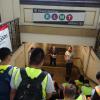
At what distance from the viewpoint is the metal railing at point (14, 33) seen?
12.5 feet

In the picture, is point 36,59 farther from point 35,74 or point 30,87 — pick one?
point 30,87

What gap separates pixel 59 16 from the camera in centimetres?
420

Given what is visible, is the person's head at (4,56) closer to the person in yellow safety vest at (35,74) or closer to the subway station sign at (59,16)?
the person in yellow safety vest at (35,74)

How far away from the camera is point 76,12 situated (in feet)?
13.6

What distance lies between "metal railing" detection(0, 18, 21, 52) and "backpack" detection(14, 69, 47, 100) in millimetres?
1934

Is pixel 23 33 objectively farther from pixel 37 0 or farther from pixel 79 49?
pixel 79 49

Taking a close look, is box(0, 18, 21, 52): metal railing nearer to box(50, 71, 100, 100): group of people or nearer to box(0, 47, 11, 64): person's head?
box(50, 71, 100, 100): group of people

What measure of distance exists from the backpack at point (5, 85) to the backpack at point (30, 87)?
19 centimetres

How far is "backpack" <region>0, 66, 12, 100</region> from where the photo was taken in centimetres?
212

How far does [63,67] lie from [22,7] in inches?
141

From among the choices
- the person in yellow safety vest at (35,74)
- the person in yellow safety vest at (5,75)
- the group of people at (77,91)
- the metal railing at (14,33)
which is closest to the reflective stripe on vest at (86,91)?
the group of people at (77,91)

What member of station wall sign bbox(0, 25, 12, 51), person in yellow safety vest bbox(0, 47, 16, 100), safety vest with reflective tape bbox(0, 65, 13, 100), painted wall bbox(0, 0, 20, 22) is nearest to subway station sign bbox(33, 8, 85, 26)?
painted wall bbox(0, 0, 20, 22)

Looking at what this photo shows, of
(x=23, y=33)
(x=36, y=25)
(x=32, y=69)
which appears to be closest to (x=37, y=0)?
(x=36, y=25)

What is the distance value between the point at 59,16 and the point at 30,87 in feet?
8.36
